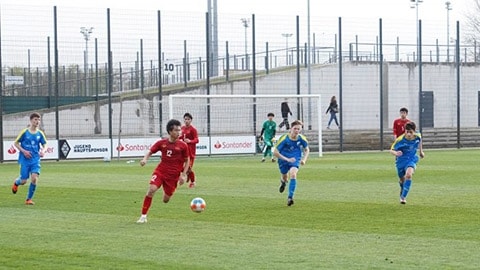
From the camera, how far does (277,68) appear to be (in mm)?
48812

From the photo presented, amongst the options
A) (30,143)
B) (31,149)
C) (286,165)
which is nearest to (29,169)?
(31,149)

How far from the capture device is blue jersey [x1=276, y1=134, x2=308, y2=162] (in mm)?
19594

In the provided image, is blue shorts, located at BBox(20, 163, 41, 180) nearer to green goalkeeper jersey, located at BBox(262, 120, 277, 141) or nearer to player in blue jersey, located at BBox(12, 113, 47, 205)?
player in blue jersey, located at BBox(12, 113, 47, 205)

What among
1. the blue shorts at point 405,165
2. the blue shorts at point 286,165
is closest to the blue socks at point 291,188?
the blue shorts at point 286,165

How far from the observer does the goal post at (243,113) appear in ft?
141

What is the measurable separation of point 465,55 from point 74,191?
126ft

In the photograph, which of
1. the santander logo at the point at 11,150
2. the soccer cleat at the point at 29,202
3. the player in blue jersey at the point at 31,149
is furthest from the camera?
the santander logo at the point at 11,150

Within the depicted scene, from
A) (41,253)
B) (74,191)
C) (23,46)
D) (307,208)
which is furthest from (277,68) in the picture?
(41,253)

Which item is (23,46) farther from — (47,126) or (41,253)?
(41,253)

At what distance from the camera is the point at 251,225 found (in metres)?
15.4

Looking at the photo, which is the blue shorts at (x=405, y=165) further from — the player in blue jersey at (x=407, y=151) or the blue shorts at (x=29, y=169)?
the blue shorts at (x=29, y=169)

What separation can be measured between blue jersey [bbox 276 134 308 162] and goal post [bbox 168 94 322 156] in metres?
22.0

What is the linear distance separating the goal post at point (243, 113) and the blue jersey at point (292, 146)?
72.2 feet

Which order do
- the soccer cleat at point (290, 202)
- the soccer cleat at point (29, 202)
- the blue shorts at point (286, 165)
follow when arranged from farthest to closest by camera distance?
the soccer cleat at point (29, 202) < the blue shorts at point (286, 165) < the soccer cleat at point (290, 202)
